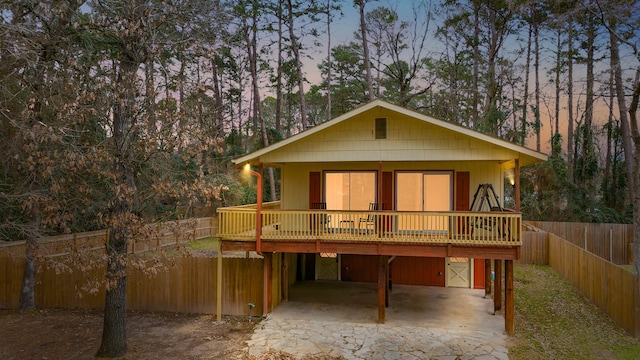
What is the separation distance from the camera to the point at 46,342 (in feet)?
34.0

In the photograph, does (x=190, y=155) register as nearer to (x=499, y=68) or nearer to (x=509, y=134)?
(x=499, y=68)

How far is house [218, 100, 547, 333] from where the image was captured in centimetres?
1140

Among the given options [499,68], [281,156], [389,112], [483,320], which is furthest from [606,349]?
[499,68]

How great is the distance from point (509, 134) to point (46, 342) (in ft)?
99.9

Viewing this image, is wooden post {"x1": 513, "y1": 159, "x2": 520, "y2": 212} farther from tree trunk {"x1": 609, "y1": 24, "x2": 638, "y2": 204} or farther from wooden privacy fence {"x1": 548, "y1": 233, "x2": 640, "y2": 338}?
tree trunk {"x1": 609, "y1": 24, "x2": 638, "y2": 204}

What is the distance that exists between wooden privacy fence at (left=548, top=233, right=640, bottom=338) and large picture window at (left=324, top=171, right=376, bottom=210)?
298 inches

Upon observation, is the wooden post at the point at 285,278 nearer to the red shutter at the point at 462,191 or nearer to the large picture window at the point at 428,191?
the large picture window at the point at 428,191

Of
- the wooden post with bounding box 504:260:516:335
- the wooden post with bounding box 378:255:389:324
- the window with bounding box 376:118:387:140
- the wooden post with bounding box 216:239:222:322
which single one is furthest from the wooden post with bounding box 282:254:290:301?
the wooden post with bounding box 504:260:516:335

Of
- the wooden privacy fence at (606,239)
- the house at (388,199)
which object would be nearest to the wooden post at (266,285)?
the house at (388,199)

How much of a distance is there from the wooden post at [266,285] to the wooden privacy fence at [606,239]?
1840cm

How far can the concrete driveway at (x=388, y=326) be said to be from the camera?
9875mm

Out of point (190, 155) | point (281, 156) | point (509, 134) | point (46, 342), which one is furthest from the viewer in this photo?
point (509, 134)

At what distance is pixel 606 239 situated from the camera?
68.4ft

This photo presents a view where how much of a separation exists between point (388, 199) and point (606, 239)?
14.8 metres
